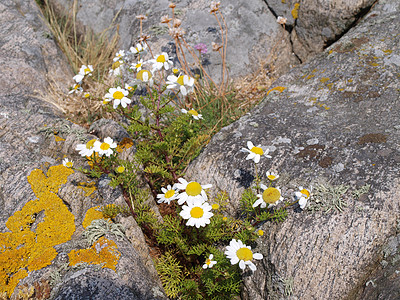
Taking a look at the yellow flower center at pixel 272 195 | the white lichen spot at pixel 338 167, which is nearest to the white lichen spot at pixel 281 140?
the white lichen spot at pixel 338 167

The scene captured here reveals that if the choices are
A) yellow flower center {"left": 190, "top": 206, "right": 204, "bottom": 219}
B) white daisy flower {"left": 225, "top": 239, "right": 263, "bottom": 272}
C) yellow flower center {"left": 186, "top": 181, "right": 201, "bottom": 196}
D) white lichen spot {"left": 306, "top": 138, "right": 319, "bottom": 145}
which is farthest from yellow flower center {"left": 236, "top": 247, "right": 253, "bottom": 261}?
white lichen spot {"left": 306, "top": 138, "right": 319, "bottom": 145}

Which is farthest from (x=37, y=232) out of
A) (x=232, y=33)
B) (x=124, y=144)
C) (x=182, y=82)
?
(x=232, y=33)

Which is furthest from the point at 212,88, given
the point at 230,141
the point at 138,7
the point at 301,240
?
the point at 301,240

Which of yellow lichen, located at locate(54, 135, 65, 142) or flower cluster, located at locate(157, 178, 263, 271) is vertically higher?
yellow lichen, located at locate(54, 135, 65, 142)

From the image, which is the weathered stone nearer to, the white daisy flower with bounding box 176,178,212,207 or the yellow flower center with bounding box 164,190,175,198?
the yellow flower center with bounding box 164,190,175,198

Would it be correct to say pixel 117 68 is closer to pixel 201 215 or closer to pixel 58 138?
pixel 58 138

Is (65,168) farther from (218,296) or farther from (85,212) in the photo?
(218,296)

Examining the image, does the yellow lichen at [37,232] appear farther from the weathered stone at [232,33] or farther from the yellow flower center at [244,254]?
the weathered stone at [232,33]
